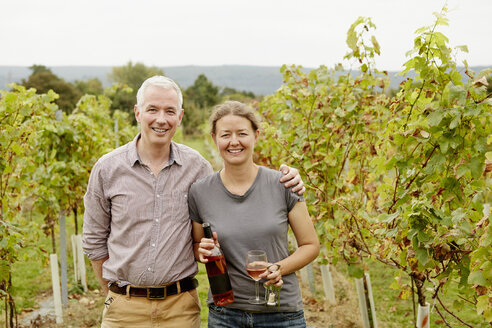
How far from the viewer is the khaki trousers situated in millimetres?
2592

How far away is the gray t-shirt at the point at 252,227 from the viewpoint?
2367mm

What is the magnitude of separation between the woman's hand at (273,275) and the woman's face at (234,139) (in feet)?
1.85

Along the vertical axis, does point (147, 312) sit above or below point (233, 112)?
below

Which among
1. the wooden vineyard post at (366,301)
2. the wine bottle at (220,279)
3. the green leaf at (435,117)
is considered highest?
the green leaf at (435,117)

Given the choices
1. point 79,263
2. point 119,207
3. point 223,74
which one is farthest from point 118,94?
point 223,74

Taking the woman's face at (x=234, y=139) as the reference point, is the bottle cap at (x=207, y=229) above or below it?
below

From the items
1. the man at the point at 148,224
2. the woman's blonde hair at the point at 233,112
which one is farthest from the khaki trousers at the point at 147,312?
the woman's blonde hair at the point at 233,112

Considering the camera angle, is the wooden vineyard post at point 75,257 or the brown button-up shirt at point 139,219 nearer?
the brown button-up shirt at point 139,219

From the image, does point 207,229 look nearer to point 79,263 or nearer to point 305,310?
point 305,310

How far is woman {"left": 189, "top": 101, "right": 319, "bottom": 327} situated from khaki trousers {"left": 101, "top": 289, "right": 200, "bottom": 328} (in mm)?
229

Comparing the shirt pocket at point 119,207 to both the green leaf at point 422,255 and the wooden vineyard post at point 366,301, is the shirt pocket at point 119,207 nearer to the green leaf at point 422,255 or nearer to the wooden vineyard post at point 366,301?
the green leaf at point 422,255

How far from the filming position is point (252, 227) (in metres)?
2.36

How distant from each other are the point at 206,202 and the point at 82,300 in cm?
439

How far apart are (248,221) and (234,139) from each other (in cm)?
43
